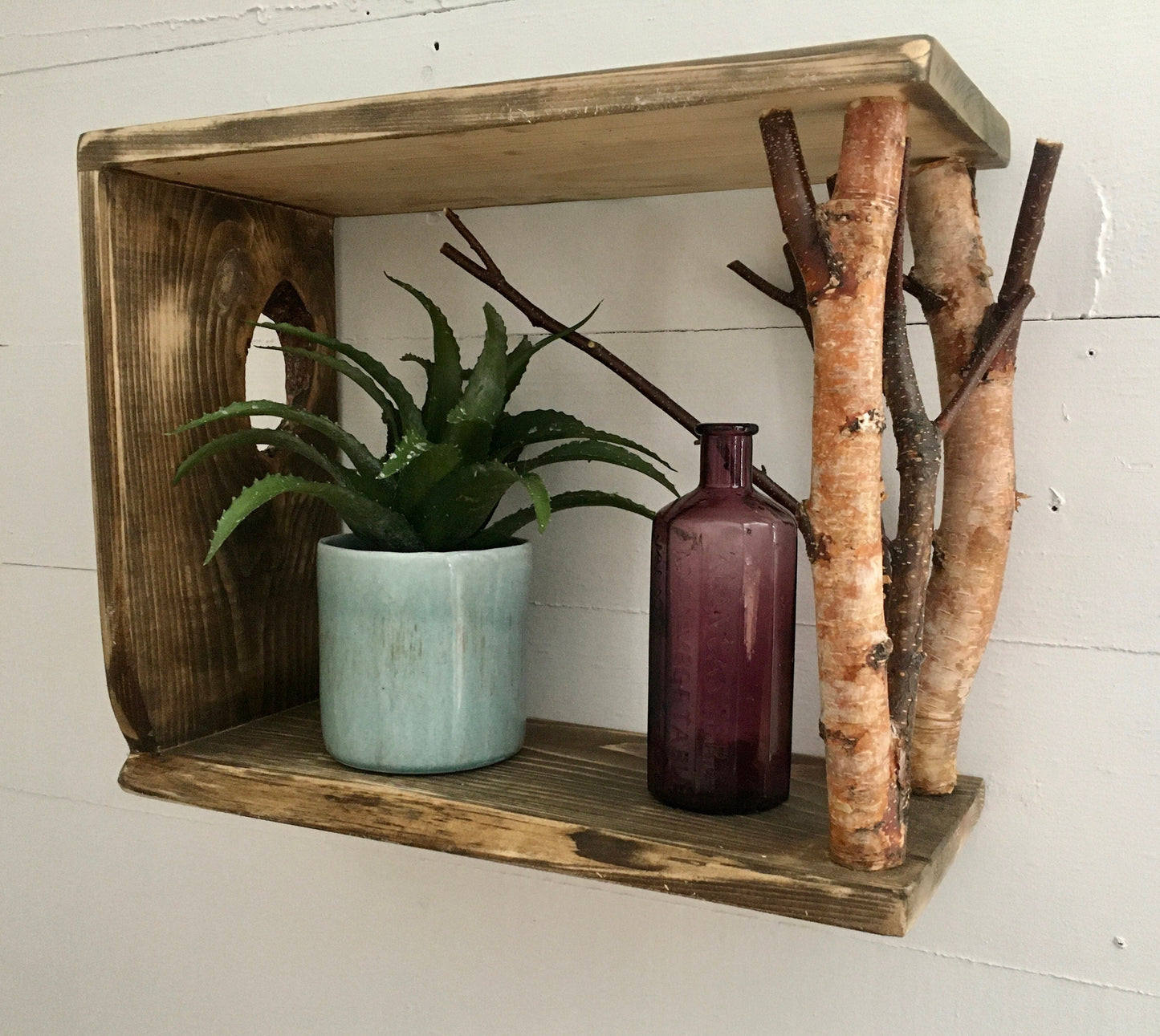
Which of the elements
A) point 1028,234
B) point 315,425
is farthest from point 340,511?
point 1028,234

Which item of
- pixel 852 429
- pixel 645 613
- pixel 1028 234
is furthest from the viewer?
pixel 645 613

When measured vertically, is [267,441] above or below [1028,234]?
below

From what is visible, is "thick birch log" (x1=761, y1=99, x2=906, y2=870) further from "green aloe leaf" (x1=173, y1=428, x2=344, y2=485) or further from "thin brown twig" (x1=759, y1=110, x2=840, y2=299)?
"green aloe leaf" (x1=173, y1=428, x2=344, y2=485)

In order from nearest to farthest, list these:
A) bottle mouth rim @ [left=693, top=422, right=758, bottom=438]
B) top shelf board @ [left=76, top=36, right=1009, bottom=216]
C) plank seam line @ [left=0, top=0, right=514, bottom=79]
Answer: top shelf board @ [left=76, top=36, right=1009, bottom=216] < bottle mouth rim @ [left=693, top=422, right=758, bottom=438] < plank seam line @ [left=0, top=0, right=514, bottom=79]

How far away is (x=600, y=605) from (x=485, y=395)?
185 mm

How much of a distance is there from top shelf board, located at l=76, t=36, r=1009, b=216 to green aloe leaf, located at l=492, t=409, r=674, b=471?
0.46 ft

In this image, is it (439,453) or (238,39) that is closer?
(439,453)

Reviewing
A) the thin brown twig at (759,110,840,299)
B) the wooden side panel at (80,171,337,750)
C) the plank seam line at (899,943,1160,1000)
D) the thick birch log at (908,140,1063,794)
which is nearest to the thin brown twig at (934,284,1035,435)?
the thick birch log at (908,140,1063,794)

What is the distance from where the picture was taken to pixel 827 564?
0.50 metres

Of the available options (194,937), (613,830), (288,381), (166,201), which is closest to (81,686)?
(194,937)

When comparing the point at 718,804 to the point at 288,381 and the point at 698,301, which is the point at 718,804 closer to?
the point at 698,301

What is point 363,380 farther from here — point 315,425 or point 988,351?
point 988,351

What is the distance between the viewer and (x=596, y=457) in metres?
0.65

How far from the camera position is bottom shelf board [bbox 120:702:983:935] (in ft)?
1.67
